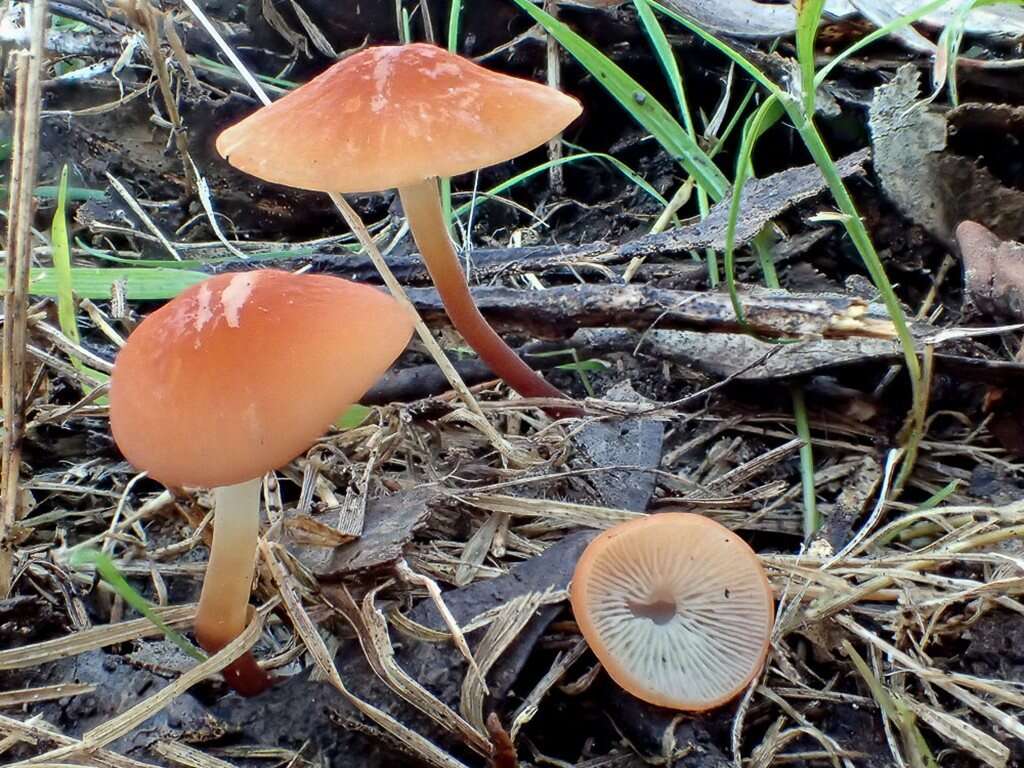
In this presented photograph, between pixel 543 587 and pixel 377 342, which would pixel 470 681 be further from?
pixel 377 342

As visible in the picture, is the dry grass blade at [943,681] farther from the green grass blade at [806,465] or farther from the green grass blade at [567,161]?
the green grass blade at [567,161]

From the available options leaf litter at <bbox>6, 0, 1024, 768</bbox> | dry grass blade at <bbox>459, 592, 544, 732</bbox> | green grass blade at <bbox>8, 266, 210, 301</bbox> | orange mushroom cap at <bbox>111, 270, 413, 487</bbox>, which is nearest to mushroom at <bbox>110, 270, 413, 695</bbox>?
orange mushroom cap at <bbox>111, 270, 413, 487</bbox>

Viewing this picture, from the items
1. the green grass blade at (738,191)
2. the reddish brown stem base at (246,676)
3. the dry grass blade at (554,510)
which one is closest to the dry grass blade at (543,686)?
the dry grass blade at (554,510)

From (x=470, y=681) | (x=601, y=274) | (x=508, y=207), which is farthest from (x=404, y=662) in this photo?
(x=508, y=207)

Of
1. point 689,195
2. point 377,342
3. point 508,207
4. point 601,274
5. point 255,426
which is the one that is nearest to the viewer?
point 255,426

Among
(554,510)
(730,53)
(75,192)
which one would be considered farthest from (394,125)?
(75,192)

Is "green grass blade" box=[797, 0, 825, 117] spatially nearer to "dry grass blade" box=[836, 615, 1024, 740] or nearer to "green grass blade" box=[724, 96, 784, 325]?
"green grass blade" box=[724, 96, 784, 325]

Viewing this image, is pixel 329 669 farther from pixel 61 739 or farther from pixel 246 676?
pixel 61 739
